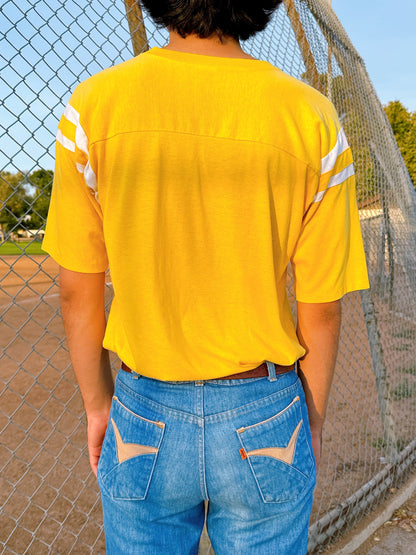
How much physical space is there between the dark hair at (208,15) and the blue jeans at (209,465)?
2.29ft

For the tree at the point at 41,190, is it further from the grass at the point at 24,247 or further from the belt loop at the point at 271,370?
the belt loop at the point at 271,370

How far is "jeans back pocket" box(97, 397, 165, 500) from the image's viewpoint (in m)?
1.00

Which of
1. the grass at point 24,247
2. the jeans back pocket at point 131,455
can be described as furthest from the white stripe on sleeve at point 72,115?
the jeans back pocket at point 131,455

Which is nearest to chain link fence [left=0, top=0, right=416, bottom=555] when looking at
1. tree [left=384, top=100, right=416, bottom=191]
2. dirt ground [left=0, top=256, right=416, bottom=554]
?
dirt ground [left=0, top=256, right=416, bottom=554]

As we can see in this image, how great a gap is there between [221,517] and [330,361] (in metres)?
0.45

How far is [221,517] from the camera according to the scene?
1.07 metres

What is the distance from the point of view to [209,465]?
996 mm

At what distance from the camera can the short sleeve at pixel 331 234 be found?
0.97 meters

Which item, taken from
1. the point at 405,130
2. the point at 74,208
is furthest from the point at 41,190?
the point at 405,130

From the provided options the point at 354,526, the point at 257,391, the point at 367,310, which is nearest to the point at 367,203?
the point at 367,310

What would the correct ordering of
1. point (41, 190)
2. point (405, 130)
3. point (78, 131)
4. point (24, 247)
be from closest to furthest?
1. point (78, 131)
2. point (41, 190)
3. point (24, 247)
4. point (405, 130)

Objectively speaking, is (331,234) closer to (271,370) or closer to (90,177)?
(271,370)

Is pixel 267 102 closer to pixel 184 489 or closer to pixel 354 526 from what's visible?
pixel 184 489

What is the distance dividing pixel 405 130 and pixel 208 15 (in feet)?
112
